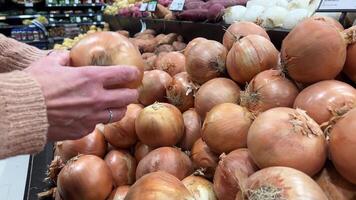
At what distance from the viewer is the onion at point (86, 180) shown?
114 centimetres

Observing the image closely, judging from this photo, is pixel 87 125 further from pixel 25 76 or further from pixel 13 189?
pixel 13 189

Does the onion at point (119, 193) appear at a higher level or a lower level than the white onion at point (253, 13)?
lower

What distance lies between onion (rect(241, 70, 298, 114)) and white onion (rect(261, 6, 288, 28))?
2.26ft

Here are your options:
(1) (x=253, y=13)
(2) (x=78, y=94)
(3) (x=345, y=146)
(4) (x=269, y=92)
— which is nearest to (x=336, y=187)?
(3) (x=345, y=146)

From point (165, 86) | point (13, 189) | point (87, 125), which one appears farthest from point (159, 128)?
point (13, 189)

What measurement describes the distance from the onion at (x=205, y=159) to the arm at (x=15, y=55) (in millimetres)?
524

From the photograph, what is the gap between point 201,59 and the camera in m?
1.24

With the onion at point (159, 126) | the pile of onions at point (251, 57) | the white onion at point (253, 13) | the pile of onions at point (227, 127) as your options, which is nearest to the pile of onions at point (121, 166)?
the onion at point (159, 126)

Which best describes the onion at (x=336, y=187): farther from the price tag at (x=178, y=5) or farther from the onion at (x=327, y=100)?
the price tag at (x=178, y=5)

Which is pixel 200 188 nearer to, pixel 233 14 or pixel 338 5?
pixel 338 5

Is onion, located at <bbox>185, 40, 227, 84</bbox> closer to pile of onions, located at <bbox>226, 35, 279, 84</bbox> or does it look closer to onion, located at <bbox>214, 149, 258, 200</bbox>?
A: pile of onions, located at <bbox>226, 35, 279, 84</bbox>

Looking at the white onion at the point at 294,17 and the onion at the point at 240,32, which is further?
the white onion at the point at 294,17

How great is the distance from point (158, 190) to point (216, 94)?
0.43 m

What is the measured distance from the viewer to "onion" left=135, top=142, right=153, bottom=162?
4.20ft
